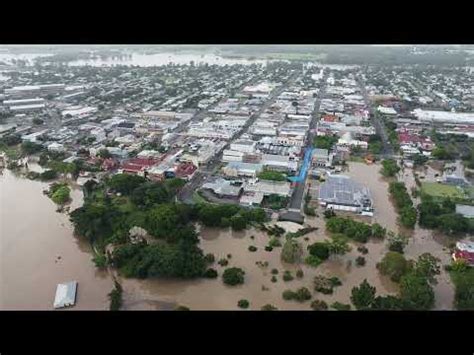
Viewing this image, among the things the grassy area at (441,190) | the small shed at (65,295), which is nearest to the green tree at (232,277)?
the small shed at (65,295)

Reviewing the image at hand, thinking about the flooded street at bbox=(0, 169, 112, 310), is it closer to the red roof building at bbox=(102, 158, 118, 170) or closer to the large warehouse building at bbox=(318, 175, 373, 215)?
the red roof building at bbox=(102, 158, 118, 170)

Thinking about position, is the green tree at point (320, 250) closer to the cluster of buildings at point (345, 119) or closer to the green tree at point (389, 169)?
the green tree at point (389, 169)

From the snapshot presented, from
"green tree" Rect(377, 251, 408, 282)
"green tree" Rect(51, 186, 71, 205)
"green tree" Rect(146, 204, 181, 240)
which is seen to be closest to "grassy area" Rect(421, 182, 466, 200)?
"green tree" Rect(377, 251, 408, 282)

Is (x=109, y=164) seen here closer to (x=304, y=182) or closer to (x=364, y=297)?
(x=304, y=182)

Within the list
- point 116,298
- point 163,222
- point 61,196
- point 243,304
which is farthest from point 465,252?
point 61,196

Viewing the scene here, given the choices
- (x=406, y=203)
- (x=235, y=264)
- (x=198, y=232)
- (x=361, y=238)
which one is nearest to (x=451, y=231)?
(x=406, y=203)

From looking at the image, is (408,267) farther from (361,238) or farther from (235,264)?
(235,264)
